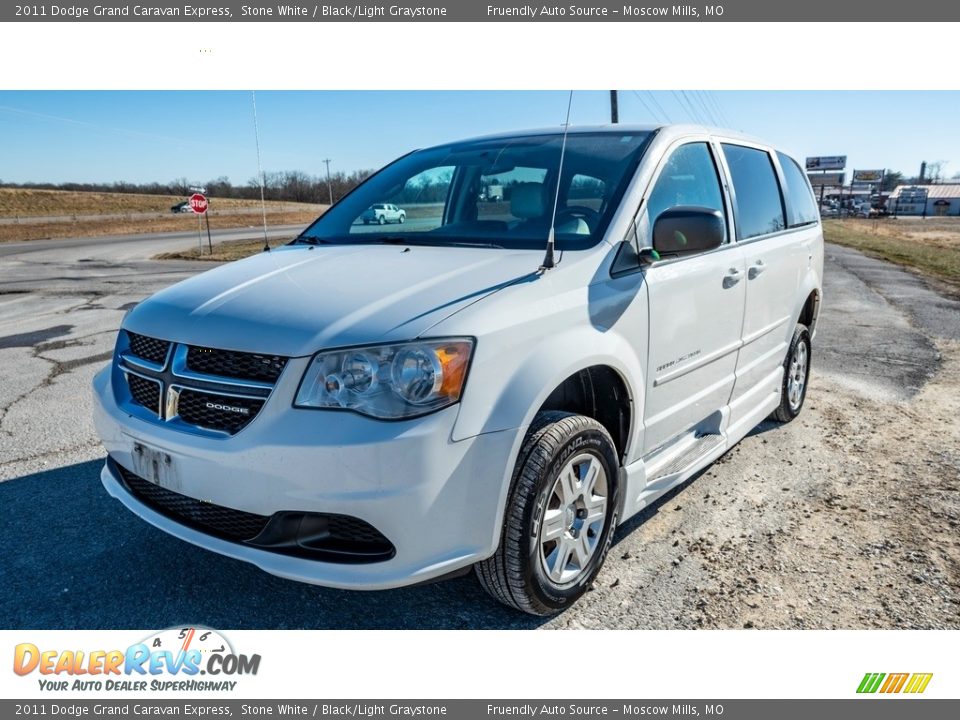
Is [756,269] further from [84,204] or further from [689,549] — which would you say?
[84,204]

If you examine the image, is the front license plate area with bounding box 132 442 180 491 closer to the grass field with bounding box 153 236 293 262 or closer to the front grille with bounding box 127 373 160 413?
the front grille with bounding box 127 373 160 413

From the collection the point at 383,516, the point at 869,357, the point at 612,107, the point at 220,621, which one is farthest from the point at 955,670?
the point at 612,107

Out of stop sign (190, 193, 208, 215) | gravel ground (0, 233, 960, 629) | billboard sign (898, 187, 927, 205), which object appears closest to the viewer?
gravel ground (0, 233, 960, 629)

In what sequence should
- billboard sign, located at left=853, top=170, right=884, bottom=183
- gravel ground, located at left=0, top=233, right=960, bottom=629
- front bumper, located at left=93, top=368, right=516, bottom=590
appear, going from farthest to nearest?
billboard sign, located at left=853, top=170, right=884, bottom=183 → gravel ground, located at left=0, top=233, right=960, bottom=629 → front bumper, located at left=93, top=368, right=516, bottom=590

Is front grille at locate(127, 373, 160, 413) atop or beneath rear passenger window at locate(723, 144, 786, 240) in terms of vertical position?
beneath

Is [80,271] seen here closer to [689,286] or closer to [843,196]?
[689,286]

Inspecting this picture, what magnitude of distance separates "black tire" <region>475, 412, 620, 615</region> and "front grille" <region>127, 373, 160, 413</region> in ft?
4.37

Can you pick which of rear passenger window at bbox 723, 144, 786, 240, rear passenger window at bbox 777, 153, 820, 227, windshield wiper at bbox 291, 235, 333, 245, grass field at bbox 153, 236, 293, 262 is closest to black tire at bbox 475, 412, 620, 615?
windshield wiper at bbox 291, 235, 333, 245

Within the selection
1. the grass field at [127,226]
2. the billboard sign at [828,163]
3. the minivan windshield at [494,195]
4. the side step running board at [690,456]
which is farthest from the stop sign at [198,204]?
the billboard sign at [828,163]

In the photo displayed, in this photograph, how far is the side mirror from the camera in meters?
2.79

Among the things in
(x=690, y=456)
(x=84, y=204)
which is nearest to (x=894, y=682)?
(x=690, y=456)

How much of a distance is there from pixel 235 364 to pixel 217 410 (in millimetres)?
168

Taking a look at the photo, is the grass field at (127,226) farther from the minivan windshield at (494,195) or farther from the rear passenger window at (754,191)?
the rear passenger window at (754,191)

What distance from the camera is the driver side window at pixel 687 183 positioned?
3109mm
